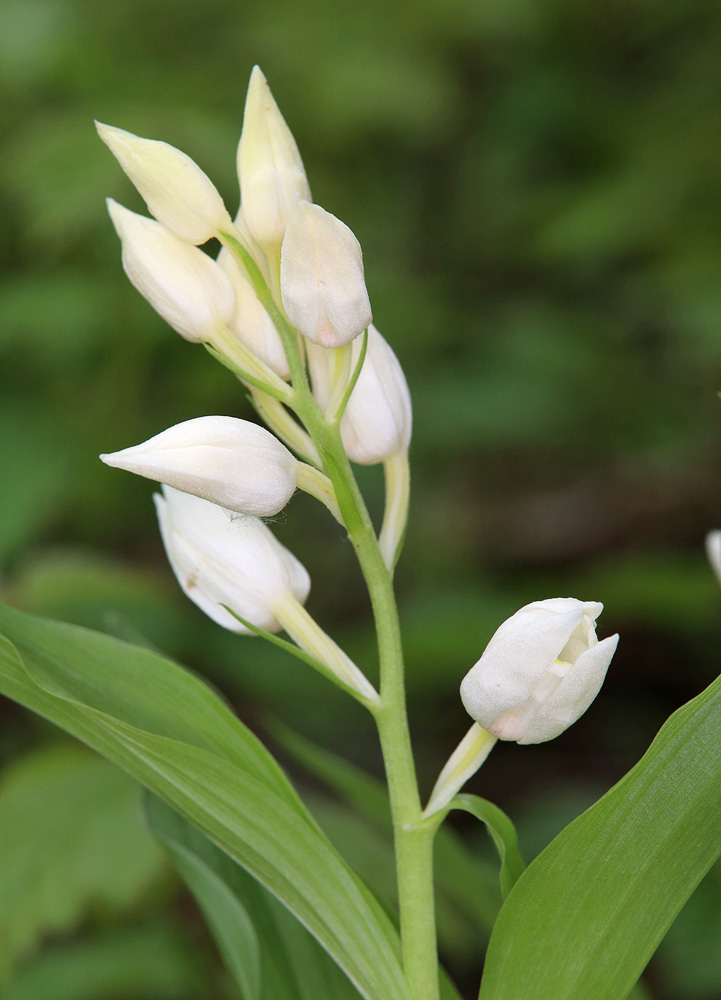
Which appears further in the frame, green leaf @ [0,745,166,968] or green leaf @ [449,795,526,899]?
green leaf @ [0,745,166,968]

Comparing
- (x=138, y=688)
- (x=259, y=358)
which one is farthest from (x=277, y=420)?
(x=138, y=688)

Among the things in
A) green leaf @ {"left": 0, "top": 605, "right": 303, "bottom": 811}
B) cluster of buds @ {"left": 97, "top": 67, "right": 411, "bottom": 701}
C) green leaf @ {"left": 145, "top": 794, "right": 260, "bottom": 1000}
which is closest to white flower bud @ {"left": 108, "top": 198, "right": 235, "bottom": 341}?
cluster of buds @ {"left": 97, "top": 67, "right": 411, "bottom": 701}

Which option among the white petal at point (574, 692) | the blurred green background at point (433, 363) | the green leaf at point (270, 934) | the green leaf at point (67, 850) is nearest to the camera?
the white petal at point (574, 692)

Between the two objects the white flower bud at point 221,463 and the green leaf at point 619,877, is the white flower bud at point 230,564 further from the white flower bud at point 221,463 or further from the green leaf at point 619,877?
the green leaf at point 619,877

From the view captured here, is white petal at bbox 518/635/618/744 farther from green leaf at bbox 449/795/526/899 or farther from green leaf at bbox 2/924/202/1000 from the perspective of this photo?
green leaf at bbox 2/924/202/1000

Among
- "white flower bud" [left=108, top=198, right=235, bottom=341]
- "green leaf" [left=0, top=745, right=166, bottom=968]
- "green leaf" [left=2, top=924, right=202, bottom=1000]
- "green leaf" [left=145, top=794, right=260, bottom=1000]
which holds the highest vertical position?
"white flower bud" [left=108, top=198, right=235, bottom=341]

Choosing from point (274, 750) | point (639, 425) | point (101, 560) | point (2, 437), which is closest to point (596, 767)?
point (274, 750)

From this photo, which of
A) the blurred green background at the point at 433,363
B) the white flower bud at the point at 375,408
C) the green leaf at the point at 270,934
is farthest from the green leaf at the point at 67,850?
the white flower bud at the point at 375,408

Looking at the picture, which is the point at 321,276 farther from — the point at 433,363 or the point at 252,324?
the point at 433,363
